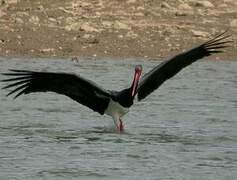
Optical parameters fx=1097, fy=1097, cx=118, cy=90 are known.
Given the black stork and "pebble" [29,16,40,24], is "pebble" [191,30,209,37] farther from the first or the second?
the black stork

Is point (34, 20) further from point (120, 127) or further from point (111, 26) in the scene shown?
point (120, 127)

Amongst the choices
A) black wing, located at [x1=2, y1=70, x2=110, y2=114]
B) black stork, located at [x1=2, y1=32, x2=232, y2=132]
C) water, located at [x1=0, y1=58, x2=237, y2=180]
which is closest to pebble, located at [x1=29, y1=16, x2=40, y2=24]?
water, located at [x1=0, y1=58, x2=237, y2=180]

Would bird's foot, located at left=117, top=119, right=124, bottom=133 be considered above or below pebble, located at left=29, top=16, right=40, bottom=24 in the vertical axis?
below

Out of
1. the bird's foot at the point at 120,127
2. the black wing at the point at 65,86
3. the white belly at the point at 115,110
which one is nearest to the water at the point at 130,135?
the bird's foot at the point at 120,127

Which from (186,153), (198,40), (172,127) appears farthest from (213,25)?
(186,153)

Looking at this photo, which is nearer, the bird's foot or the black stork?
the black stork

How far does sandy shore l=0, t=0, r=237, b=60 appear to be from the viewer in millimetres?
17875

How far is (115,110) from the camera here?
11.6 meters

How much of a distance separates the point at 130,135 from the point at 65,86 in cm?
83

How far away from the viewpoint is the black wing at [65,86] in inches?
428

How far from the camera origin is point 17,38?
59.3ft

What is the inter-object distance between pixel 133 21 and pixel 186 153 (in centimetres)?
923

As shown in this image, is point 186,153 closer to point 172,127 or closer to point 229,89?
point 172,127

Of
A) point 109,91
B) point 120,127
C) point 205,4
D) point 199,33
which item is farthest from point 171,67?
point 205,4
